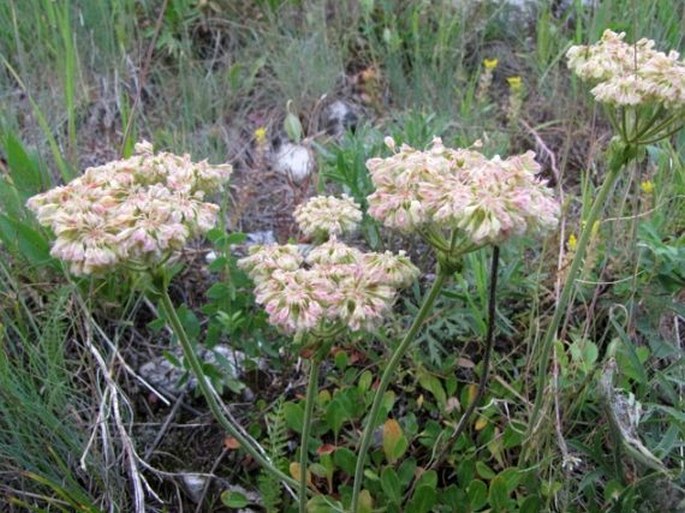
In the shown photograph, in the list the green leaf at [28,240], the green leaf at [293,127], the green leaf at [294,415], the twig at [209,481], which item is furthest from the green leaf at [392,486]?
the green leaf at [293,127]

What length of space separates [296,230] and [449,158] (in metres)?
1.32

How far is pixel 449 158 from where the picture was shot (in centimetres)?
150

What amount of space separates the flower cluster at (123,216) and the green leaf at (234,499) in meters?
0.79

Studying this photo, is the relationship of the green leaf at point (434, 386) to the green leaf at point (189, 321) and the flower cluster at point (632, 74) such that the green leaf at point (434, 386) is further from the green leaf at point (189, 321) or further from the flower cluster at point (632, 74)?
the flower cluster at point (632, 74)

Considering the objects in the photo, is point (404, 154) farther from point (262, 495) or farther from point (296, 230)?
point (296, 230)

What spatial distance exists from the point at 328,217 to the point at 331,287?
0.26m

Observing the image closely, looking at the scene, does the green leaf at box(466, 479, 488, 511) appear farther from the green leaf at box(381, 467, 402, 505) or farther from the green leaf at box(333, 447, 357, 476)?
the green leaf at box(333, 447, 357, 476)

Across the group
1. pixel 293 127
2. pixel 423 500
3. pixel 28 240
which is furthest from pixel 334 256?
pixel 293 127

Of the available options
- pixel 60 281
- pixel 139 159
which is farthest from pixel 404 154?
pixel 60 281

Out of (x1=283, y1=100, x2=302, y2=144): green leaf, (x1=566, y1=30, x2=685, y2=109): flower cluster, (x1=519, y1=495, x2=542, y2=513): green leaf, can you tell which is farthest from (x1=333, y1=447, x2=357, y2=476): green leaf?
(x1=283, y1=100, x2=302, y2=144): green leaf

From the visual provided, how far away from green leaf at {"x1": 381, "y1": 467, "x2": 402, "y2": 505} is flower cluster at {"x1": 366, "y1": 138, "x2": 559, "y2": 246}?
2.35 feet

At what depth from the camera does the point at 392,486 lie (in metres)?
1.89

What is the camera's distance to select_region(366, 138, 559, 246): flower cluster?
4.24 ft

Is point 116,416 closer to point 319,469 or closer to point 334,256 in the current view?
point 319,469
